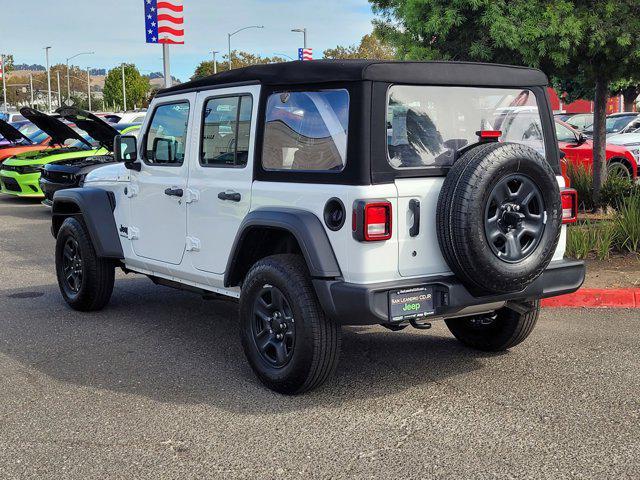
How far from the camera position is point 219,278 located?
549 cm

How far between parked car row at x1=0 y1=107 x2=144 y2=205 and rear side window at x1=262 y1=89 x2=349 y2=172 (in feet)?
19.6

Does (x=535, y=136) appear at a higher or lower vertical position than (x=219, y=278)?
higher

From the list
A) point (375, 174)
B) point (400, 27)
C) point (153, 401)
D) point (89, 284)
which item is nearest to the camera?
point (375, 174)

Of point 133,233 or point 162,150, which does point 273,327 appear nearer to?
point 162,150

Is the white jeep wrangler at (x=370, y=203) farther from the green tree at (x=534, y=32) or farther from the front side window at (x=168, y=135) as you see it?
Result: the green tree at (x=534, y=32)

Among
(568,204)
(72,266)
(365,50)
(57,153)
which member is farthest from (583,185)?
(365,50)

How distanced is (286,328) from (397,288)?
796mm

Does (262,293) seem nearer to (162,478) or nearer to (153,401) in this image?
(153,401)

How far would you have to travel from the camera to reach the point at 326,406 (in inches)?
187

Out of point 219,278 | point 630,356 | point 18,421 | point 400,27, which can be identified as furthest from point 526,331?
point 400,27

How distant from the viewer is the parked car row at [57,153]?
10.9 meters

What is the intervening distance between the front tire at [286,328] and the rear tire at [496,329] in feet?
4.84

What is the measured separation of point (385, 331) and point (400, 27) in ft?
18.5

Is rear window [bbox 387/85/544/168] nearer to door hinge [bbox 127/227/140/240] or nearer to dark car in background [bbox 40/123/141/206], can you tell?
door hinge [bbox 127/227/140/240]
